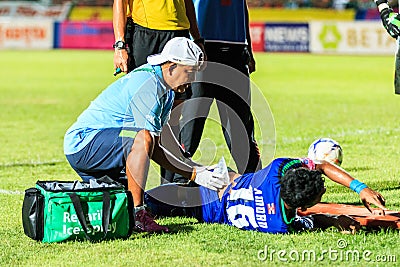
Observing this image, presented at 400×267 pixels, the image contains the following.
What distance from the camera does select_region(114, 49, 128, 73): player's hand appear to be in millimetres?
6723

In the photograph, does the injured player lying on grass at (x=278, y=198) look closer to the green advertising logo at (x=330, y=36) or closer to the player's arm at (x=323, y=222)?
the player's arm at (x=323, y=222)

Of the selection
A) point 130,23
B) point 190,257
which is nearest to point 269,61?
point 130,23

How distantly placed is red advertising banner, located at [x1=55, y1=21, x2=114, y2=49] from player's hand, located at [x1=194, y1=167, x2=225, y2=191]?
3229cm

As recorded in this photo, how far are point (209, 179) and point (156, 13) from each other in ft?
5.47

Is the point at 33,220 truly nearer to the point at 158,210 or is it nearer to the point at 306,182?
the point at 158,210

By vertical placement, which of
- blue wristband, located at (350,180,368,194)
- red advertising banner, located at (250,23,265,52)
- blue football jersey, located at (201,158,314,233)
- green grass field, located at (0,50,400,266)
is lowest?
red advertising banner, located at (250,23,265,52)

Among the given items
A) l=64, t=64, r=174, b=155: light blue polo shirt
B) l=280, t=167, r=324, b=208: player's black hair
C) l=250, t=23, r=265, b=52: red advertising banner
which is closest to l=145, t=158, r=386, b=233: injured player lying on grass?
l=280, t=167, r=324, b=208: player's black hair

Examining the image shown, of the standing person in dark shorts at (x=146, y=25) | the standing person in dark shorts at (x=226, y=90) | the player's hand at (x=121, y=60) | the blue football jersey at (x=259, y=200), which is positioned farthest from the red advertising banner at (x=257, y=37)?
the blue football jersey at (x=259, y=200)

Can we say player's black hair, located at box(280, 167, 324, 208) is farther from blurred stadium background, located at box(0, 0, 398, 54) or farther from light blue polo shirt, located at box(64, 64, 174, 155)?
blurred stadium background, located at box(0, 0, 398, 54)

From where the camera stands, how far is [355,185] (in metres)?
5.66

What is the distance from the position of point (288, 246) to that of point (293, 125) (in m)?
7.35

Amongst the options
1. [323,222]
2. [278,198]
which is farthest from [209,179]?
[323,222]

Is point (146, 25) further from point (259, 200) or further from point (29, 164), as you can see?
point (29, 164)

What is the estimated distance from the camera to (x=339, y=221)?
5895 millimetres
